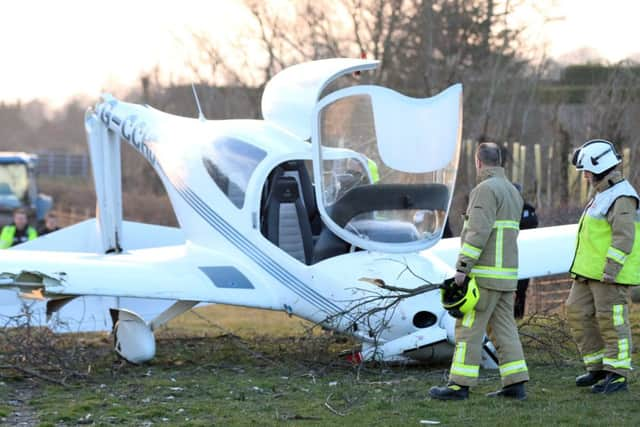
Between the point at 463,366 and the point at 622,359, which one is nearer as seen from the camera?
the point at 463,366

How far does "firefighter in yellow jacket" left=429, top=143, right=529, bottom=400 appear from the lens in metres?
Result: 8.48

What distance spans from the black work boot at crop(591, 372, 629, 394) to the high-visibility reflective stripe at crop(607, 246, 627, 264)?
0.94 m

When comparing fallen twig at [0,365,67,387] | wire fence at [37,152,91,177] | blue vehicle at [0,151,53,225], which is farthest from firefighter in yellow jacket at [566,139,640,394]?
wire fence at [37,152,91,177]

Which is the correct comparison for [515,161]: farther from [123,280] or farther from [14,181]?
[14,181]

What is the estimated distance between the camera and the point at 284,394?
928cm

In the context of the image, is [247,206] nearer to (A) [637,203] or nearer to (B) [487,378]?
(B) [487,378]

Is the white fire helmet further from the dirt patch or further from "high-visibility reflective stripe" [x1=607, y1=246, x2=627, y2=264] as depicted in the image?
the dirt patch

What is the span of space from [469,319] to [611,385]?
4.42 ft

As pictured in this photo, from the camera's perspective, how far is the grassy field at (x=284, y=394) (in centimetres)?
810

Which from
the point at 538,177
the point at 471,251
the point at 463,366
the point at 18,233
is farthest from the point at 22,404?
the point at 538,177

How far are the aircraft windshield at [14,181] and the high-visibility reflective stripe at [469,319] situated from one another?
29828mm

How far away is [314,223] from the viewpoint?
41.7 ft

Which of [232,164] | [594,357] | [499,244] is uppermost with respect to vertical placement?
[232,164]

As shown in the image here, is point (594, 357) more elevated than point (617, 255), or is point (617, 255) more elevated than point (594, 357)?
point (617, 255)
